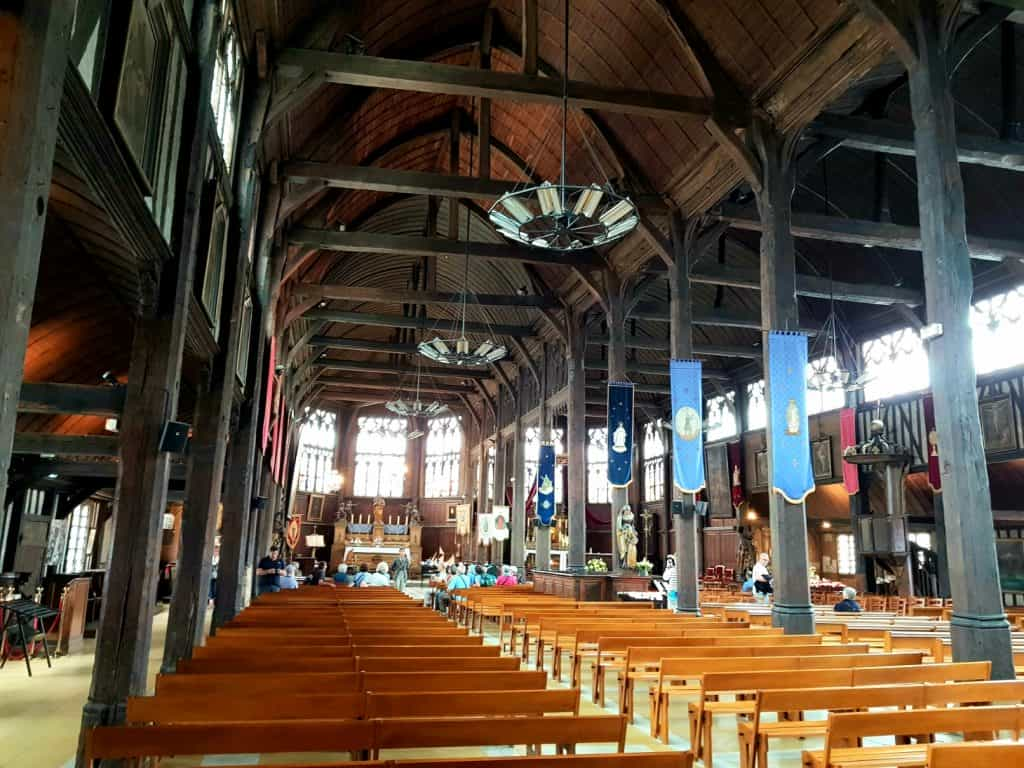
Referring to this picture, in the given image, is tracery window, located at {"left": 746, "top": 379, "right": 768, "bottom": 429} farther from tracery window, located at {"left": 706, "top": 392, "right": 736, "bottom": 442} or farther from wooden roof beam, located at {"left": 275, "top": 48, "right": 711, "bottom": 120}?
wooden roof beam, located at {"left": 275, "top": 48, "right": 711, "bottom": 120}

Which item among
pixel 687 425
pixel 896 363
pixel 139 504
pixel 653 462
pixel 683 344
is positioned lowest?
pixel 139 504

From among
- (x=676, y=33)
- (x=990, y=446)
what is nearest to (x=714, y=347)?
(x=990, y=446)

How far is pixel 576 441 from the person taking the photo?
61.8 ft

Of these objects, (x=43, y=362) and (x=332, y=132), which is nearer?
(x=43, y=362)

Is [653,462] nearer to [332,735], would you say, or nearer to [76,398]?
[76,398]

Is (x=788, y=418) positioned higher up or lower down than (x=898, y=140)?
lower down

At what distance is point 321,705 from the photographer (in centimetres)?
365

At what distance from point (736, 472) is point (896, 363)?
7.00 meters

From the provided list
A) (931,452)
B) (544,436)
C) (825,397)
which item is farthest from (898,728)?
(825,397)

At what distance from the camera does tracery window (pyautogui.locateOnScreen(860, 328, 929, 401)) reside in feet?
61.9

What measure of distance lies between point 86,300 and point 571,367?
12.5 m

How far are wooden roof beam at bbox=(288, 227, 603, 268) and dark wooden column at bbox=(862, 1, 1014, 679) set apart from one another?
29.3 ft

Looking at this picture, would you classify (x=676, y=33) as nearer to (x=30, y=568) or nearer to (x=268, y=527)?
(x=30, y=568)

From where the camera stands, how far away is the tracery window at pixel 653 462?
29.7 m
